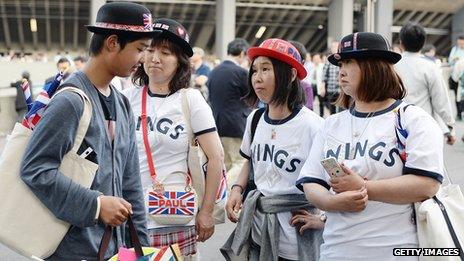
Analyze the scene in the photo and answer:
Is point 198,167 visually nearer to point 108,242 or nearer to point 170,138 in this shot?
point 170,138

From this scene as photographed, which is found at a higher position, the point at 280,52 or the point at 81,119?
the point at 280,52

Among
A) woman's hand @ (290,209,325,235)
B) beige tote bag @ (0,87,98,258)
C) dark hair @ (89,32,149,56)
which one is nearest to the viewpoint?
beige tote bag @ (0,87,98,258)

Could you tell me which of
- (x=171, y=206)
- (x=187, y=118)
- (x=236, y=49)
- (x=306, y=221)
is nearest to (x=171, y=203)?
(x=171, y=206)

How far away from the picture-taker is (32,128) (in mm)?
2504

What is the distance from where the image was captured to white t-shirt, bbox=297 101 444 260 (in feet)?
9.08

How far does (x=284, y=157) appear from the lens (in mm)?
3520

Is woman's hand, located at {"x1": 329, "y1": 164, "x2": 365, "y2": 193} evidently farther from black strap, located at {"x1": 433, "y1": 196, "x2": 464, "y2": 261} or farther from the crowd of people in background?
black strap, located at {"x1": 433, "y1": 196, "x2": 464, "y2": 261}

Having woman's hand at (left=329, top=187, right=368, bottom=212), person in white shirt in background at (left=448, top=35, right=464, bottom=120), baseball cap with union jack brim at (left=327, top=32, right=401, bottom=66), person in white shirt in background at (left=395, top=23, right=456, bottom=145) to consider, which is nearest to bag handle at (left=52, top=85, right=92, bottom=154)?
woman's hand at (left=329, top=187, right=368, bottom=212)

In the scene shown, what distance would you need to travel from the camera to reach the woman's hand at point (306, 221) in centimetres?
343

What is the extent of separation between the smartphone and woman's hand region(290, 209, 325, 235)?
2.39 ft

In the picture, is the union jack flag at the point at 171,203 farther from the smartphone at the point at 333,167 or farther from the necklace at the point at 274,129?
the smartphone at the point at 333,167

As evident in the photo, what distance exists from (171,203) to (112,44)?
1.27 m

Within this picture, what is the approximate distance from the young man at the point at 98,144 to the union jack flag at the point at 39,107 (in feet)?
0.22

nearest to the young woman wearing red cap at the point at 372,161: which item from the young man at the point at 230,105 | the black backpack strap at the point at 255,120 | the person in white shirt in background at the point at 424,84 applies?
the black backpack strap at the point at 255,120
